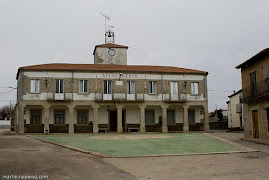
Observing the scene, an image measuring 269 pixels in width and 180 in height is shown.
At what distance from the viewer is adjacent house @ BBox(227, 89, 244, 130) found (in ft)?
133

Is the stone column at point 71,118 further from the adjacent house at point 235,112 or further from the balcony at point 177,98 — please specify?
the adjacent house at point 235,112

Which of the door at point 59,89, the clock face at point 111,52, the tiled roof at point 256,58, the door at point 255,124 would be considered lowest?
the door at point 255,124

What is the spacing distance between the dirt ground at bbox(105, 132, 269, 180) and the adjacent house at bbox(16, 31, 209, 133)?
1737 centimetres

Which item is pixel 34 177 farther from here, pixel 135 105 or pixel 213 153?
pixel 135 105

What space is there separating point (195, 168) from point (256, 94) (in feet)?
40.1

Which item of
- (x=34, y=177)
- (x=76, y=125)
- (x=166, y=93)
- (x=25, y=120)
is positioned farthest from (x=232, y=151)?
(x=25, y=120)

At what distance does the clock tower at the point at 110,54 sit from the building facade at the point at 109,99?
5.05 m

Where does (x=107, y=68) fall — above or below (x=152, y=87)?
above

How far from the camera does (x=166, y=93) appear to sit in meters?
32.1

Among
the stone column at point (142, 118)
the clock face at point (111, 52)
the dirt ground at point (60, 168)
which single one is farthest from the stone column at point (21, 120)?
the dirt ground at point (60, 168)

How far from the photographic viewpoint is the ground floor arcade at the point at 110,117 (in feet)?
98.9

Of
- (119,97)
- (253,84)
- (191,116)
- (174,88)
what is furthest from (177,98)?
(253,84)

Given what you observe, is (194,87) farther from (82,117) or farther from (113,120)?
(82,117)

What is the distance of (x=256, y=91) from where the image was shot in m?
21.7
